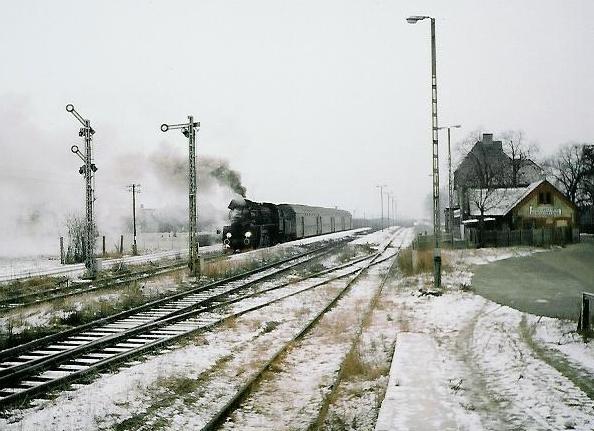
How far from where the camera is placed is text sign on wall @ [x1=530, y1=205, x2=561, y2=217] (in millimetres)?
39531

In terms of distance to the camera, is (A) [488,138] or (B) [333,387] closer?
(B) [333,387]

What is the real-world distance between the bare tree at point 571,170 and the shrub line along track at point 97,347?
57604 millimetres

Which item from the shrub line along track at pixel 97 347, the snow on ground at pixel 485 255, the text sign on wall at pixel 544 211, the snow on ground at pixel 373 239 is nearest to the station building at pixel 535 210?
the text sign on wall at pixel 544 211

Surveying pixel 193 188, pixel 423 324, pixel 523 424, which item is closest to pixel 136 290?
pixel 193 188

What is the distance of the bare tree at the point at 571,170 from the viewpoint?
60.7 m

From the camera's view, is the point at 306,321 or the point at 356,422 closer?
the point at 356,422

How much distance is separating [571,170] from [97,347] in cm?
6654

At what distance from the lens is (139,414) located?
6035 millimetres

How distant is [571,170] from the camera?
2462 inches

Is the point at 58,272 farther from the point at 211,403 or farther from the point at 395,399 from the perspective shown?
the point at 395,399

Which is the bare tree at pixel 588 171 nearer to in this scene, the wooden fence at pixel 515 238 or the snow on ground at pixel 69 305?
the wooden fence at pixel 515 238

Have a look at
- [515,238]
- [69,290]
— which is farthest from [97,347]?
[515,238]

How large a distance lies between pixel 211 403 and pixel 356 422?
1.93m

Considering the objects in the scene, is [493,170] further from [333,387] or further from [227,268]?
[333,387]
